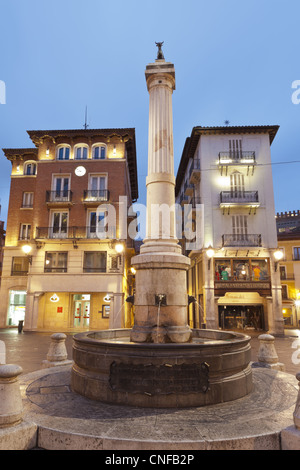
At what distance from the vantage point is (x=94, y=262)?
1049 inches

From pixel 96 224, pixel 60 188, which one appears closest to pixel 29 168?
pixel 60 188

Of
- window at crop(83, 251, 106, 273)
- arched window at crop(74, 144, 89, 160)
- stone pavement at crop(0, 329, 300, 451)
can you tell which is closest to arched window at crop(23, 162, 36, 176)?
arched window at crop(74, 144, 89, 160)

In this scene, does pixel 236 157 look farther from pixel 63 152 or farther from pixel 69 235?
pixel 69 235

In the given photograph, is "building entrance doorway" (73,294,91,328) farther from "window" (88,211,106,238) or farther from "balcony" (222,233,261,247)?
"balcony" (222,233,261,247)

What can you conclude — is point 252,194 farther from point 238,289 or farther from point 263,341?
point 263,341

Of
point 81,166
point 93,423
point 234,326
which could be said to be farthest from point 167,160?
point 234,326

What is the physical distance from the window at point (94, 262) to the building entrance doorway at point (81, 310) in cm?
303

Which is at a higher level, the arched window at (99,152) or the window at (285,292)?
the arched window at (99,152)

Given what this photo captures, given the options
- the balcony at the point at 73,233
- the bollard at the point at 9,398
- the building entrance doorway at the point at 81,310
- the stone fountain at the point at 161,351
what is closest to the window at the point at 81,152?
the balcony at the point at 73,233

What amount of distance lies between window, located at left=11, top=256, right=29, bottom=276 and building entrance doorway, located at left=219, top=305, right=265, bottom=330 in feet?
61.1

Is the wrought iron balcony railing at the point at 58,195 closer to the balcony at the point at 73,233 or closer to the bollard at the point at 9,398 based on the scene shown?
the balcony at the point at 73,233

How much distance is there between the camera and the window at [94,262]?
2649 centimetres

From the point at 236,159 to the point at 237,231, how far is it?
668 cm

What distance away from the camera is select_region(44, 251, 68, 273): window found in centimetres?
2661
